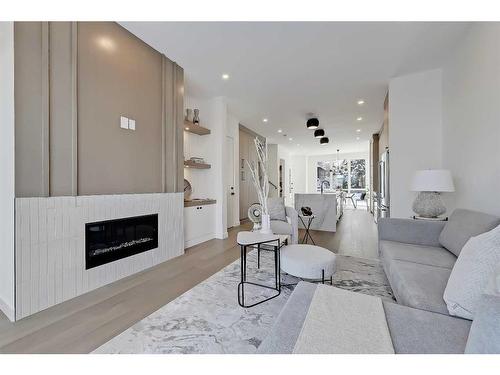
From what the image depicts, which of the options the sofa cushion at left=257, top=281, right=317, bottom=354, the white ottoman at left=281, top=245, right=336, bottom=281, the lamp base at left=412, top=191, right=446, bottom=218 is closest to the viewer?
the sofa cushion at left=257, top=281, right=317, bottom=354

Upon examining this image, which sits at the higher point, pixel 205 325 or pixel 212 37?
pixel 212 37

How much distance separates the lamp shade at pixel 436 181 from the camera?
261 cm

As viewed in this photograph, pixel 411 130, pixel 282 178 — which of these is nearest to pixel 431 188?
pixel 411 130

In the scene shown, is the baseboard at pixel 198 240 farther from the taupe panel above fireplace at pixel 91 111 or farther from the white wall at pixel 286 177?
the white wall at pixel 286 177

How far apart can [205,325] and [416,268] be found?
1668mm

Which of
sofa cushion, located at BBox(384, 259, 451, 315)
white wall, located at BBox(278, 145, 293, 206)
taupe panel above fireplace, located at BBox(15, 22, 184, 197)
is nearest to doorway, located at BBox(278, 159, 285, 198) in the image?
white wall, located at BBox(278, 145, 293, 206)

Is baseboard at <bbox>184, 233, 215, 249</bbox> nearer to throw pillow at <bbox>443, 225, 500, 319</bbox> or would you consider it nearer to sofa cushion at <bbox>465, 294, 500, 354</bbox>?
throw pillow at <bbox>443, 225, 500, 319</bbox>

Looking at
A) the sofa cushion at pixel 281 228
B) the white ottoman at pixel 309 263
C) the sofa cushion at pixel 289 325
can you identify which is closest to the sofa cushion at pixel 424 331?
the sofa cushion at pixel 289 325

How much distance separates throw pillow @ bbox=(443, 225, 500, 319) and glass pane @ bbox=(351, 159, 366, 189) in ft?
37.7

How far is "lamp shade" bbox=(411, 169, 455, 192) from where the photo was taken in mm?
2609

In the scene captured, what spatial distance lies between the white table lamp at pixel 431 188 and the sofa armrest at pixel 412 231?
0.47m
